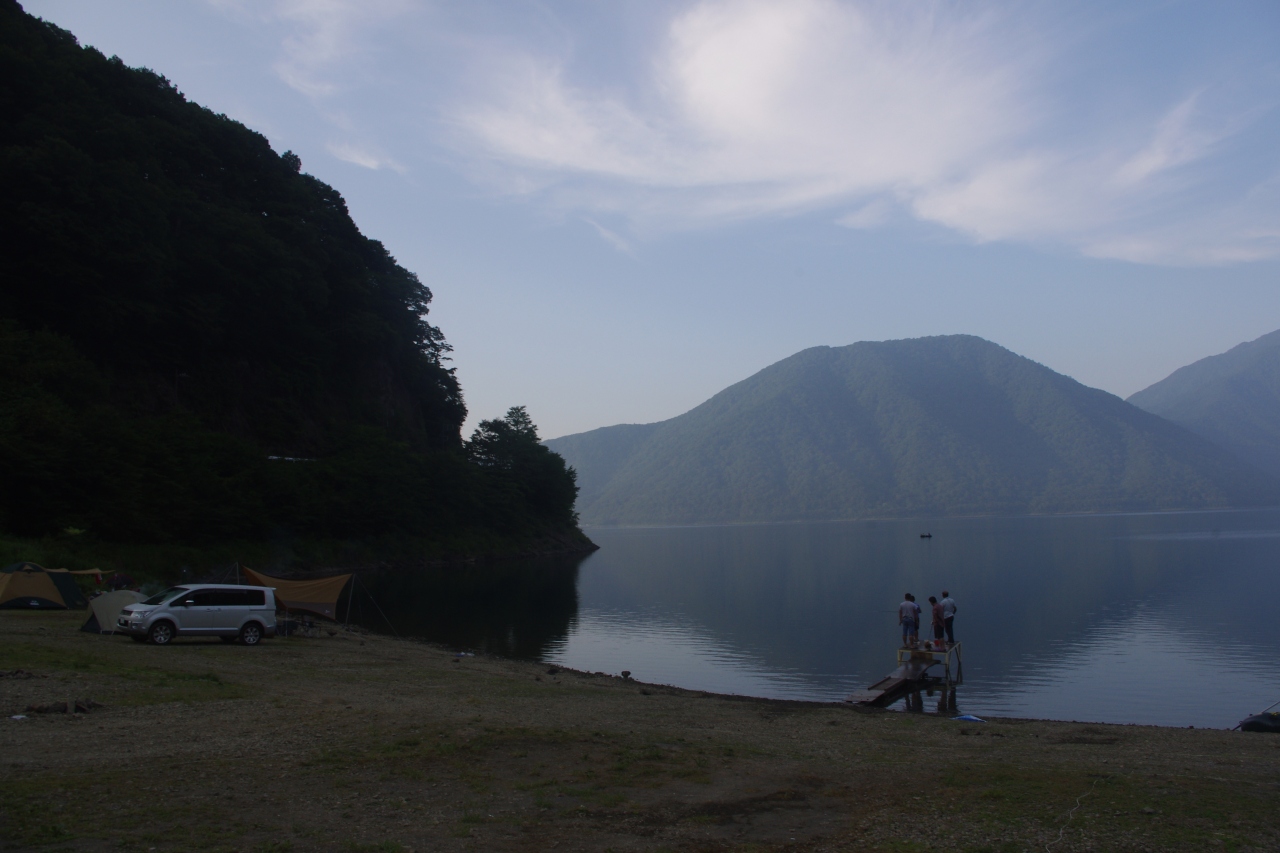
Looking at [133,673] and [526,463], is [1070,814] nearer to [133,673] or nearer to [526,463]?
[133,673]

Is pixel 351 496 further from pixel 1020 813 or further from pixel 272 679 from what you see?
pixel 1020 813

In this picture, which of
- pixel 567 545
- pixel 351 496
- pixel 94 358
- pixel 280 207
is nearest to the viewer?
pixel 94 358

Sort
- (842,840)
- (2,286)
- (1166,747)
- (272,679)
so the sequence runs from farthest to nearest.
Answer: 1. (2,286)
2. (272,679)
3. (1166,747)
4. (842,840)

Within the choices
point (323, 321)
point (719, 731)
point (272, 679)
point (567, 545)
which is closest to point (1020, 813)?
point (719, 731)

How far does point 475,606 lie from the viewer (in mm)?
48562

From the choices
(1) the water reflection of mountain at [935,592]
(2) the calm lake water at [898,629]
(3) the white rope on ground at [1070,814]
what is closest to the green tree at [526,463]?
(1) the water reflection of mountain at [935,592]

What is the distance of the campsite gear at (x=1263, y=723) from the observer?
63.0 feet

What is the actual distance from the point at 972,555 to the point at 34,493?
262ft

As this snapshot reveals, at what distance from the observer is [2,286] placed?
184 ft

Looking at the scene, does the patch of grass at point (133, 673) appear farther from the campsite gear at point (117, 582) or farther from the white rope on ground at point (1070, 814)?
the campsite gear at point (117, 582)

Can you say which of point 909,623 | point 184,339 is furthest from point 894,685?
point 184,339

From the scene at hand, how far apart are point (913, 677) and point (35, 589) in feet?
99.3

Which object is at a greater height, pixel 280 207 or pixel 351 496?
pixel 280 207

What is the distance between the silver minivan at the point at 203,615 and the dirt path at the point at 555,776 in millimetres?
6055
